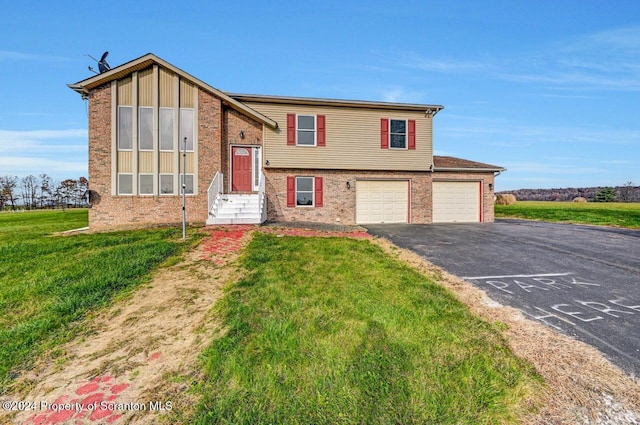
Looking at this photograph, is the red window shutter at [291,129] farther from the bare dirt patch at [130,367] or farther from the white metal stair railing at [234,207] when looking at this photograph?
the bare dirt patch at [130,367]

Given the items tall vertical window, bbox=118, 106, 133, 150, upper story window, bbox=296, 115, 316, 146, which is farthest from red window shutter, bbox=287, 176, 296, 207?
tall vertical window, bbox=118, 106, 133, 150

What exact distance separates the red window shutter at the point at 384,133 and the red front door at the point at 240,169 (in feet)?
22.8

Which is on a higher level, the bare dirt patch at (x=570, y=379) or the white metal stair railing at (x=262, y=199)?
the white metal stair railing at (x=262, y=199)

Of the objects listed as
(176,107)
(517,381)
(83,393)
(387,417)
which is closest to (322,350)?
(387,417)

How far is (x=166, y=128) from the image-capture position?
42.6 ft

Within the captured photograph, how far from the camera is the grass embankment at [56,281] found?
12.1 feet

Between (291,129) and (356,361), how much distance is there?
12.9 metres

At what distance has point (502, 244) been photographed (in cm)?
916

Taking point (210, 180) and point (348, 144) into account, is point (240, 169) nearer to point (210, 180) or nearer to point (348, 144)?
point (210, 180)

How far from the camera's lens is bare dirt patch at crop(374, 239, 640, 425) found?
2316mm

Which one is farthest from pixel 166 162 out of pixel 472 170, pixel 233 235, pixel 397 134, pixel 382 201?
pixel 472 170

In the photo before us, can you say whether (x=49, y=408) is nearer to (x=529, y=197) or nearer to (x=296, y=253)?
(x=296, y=253)

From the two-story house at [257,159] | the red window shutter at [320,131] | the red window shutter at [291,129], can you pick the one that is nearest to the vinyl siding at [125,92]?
the two-story house at [257,159]

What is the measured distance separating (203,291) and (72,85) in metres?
13.0
